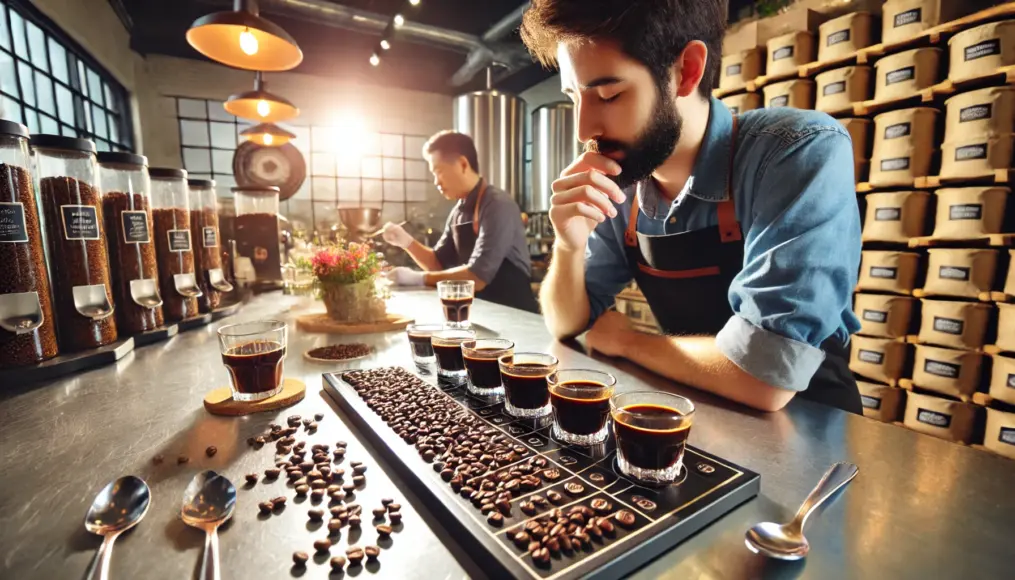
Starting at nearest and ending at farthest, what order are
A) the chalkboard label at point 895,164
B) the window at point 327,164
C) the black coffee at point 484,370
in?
1. the black coffee at point 484,370
2. the chalkboard label at point 895,164
3. the window at point 327,164

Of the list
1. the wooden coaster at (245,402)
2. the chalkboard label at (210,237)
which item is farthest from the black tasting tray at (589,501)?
the chalkboard label at (210,237)

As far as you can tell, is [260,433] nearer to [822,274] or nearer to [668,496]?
[668,496]

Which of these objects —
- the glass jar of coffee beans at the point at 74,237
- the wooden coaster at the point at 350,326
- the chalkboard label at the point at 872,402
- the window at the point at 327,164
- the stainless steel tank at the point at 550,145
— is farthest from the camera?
the window at the point at 327,164

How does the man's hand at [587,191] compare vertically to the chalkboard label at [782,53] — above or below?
below

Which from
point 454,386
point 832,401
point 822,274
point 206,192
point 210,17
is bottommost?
point 832,401

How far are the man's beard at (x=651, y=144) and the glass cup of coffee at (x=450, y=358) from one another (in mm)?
667

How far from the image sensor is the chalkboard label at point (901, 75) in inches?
103

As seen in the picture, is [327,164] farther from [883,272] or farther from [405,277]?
[883,272]

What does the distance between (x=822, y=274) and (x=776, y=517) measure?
0.64 m

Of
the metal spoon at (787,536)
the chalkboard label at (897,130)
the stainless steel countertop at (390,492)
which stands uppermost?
the chalkboard label at (897,130)

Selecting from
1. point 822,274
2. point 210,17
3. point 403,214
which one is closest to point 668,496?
point 822,274

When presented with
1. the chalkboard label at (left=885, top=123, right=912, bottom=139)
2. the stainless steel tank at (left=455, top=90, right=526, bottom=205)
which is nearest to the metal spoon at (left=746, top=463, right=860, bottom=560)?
the chalkboard label at (left=885, top=123, right=912, bottom=139)

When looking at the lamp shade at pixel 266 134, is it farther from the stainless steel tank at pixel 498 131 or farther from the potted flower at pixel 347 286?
the potted flower at pixel 347 286

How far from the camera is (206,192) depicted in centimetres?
213
